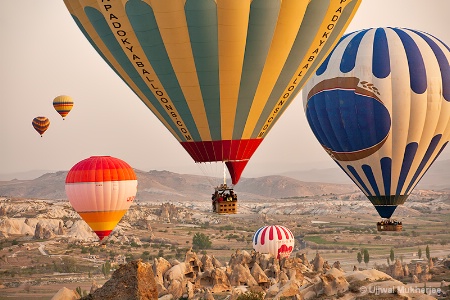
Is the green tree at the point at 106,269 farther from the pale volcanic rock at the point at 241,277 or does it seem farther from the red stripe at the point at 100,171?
the pale volcanic rock at the point at 241,277

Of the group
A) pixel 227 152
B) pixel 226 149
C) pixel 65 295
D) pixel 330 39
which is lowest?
pixel 65 295

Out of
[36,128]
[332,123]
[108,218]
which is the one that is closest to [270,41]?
[332,123]

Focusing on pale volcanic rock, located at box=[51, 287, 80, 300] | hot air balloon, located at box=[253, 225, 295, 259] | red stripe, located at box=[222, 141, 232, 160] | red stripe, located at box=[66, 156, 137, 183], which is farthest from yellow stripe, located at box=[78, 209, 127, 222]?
red stripe, located at box=[222, 141, 232, 160]

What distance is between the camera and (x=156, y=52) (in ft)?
124

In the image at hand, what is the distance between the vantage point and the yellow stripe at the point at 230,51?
36.5m

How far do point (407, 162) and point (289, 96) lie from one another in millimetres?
12525

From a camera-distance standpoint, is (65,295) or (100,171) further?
(100,171)

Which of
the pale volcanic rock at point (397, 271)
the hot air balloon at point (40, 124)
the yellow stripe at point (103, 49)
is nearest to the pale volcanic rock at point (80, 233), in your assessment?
the hot air balloon at point (40, 124)

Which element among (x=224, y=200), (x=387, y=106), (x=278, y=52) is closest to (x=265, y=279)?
(x=387, y=106)

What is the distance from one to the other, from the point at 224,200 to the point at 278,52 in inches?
271

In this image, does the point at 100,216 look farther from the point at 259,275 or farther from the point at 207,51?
the point at 207,51

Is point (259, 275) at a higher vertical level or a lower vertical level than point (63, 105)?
lower

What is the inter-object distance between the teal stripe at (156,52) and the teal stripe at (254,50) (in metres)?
2.21

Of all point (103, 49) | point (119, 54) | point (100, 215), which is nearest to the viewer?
point (119, 54)
